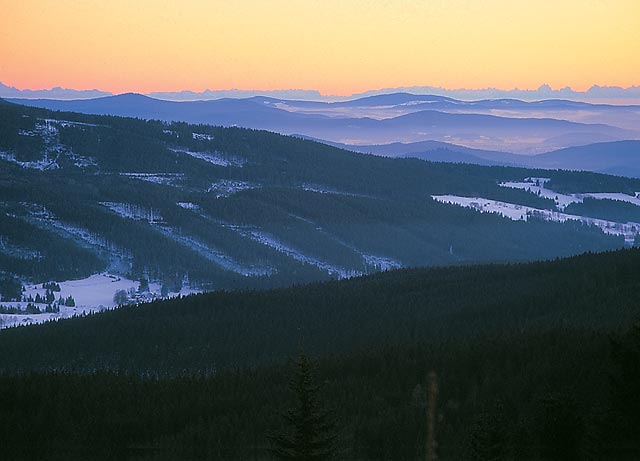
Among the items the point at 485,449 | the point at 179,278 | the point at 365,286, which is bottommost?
the point at 179,278

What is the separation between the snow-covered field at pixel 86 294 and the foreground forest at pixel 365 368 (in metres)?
23.4

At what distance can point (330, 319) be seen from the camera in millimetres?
104688

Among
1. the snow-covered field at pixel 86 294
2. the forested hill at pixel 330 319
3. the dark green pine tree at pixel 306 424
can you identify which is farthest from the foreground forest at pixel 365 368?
the snow-covered field at pixel 86 294

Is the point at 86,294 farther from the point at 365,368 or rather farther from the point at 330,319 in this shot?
the point at 365,368

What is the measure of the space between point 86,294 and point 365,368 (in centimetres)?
9554

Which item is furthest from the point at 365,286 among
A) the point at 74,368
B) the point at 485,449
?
the point at 485,449

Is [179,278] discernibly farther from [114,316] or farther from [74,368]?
[74,368]

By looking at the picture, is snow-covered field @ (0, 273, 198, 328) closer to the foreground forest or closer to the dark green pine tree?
the foreground forest

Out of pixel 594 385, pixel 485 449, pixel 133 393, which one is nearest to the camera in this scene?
pixel 485 449

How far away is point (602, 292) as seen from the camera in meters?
93.2

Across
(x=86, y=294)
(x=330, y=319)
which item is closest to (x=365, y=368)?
(x=330, y=319)

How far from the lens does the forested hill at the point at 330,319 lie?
9069 cm

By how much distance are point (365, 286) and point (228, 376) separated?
165 feet

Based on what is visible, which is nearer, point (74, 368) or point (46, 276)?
point (74, 368)
